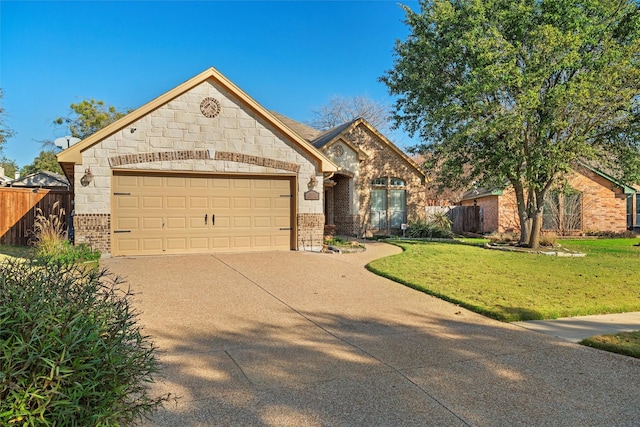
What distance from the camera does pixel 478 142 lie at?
51.6 feet

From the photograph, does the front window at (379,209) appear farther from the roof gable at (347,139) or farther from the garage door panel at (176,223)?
the garage door panel at (176,223)

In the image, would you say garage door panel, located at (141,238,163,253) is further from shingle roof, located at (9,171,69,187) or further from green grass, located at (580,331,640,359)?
shingle roof, located at (9,171,69,187)

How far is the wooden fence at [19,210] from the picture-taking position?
14.7 metres

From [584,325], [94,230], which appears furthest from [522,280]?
[94,230]

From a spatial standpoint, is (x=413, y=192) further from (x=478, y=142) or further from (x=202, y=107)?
(x=202, y=107)

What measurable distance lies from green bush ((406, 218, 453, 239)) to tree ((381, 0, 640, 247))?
534 cm

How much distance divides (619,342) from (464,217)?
68.3ft

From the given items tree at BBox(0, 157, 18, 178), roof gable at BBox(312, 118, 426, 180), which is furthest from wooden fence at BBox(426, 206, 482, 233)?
tree at BBox(0, 157, 18, 178)

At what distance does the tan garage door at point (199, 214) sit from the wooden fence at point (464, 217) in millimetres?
12988

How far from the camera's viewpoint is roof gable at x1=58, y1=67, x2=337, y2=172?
37.6ft

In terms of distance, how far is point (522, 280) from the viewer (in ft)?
29.8

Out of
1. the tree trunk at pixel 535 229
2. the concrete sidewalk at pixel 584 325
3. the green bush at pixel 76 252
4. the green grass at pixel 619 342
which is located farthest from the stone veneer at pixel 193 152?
the green grass at pixel 619 342

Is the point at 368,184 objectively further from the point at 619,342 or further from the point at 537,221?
the point at 619,342

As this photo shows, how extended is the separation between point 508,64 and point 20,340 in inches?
548
